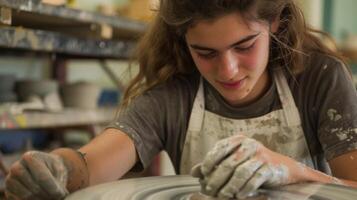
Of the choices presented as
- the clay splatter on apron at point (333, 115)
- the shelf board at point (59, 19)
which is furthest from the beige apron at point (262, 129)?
the shelf board at point (59, 19)

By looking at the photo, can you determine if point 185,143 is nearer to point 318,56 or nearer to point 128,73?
point 128,73

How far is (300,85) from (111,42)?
1110 mm

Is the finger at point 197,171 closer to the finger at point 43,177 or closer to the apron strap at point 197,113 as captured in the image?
the finger at point 43,177

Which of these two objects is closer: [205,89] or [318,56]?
[318,56]

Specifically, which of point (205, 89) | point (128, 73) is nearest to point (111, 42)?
point (128, 73)

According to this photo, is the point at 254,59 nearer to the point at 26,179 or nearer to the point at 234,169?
the point at 234,169

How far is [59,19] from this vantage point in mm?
1843

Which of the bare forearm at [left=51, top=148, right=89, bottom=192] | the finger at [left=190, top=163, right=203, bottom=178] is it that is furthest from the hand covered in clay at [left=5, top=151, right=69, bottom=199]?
the finger at [left=190, top=163, right=203, bottom=178]

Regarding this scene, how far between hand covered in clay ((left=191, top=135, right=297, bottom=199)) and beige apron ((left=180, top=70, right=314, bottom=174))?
0.38m

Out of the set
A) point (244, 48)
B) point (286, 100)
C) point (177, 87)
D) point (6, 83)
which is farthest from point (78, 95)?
point (244, 48)

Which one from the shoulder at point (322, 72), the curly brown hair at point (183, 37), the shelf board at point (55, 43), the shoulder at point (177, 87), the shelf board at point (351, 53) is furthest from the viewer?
the shelf board at point (351, 53)

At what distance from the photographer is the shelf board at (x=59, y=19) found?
154 centimetres

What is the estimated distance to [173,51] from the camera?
4.10ft

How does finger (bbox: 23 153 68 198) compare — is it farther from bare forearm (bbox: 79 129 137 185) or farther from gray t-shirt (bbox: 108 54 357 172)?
gray t-shirt (bbox: 108 54 357 172)
